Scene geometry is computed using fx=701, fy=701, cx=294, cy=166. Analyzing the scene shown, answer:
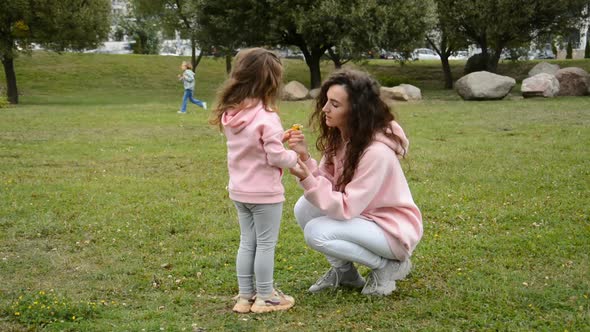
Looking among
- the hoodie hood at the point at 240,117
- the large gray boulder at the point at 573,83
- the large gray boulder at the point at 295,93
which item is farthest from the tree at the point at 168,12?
the hoodie hood at the point at 240,117

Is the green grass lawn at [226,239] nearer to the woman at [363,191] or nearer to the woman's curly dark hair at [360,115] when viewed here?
the woman at [363,191]

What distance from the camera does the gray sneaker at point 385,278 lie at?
16.2ft

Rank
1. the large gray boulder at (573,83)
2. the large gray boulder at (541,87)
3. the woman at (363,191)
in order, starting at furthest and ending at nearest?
the large gray boulder at (573,83)
the large gray boulder at (541,87)
the woman at (363,191)

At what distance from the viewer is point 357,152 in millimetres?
4793

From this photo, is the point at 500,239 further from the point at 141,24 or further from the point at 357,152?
the point at 141,24

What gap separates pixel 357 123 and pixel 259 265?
117cm

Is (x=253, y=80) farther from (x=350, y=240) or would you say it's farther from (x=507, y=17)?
(x=507, y=17)

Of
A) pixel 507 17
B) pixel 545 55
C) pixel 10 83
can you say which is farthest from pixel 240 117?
pixel 545 55

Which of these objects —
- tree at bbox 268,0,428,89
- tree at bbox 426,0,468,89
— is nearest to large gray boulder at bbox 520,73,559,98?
tree at bbox 268,0,428,89

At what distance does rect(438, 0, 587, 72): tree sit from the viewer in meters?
26.4

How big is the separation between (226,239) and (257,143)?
7.88ft

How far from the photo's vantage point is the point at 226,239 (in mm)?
6672

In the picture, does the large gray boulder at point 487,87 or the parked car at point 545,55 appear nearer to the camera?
the large gray boulder at point 487,87

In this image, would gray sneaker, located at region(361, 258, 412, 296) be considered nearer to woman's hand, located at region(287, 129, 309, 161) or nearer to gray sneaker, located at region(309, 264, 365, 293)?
gray sneaker, located at region(309, 264, 365, 293)
